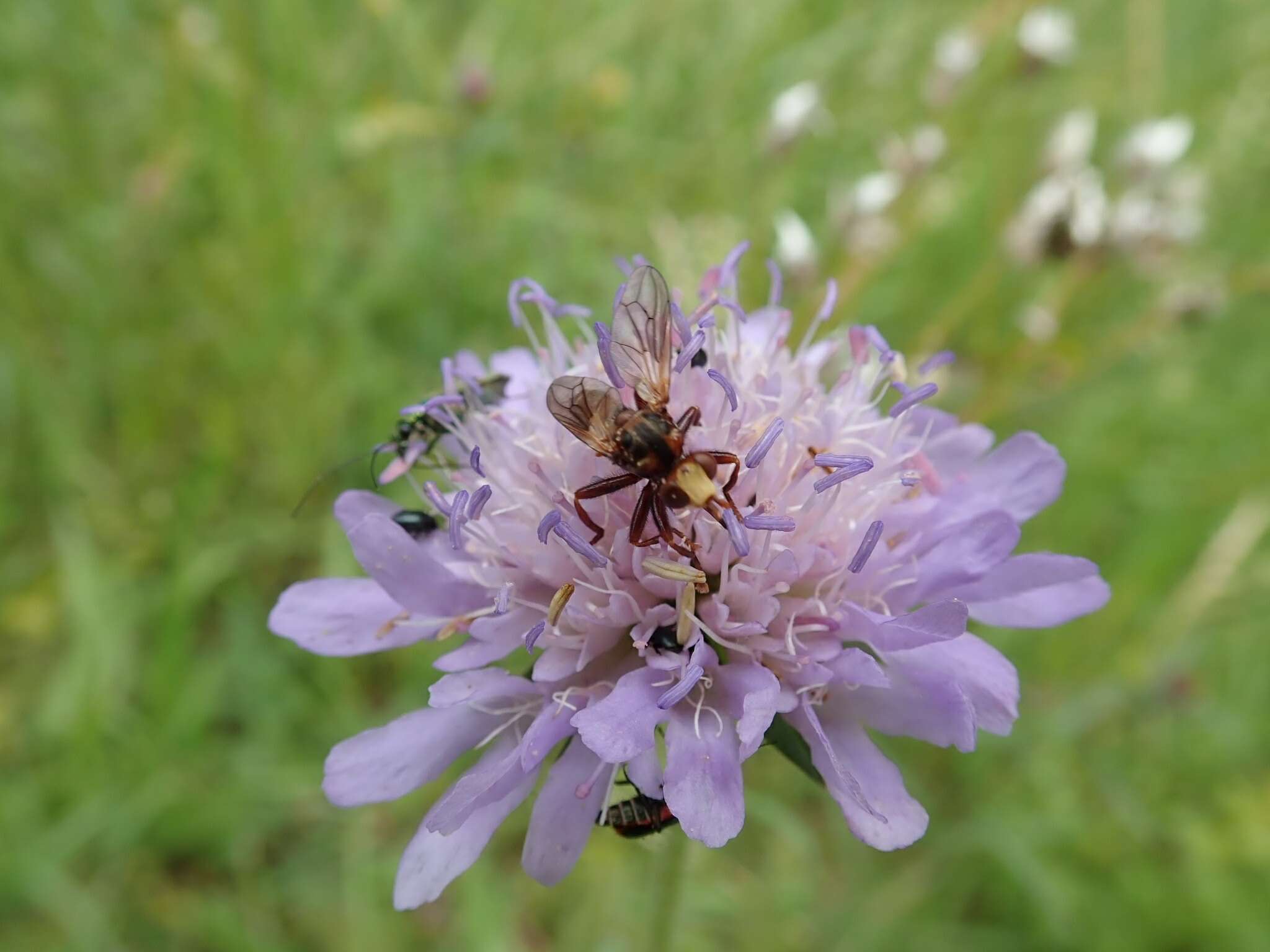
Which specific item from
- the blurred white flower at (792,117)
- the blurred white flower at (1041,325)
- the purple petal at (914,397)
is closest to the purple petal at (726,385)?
the purple petal at (914,397)

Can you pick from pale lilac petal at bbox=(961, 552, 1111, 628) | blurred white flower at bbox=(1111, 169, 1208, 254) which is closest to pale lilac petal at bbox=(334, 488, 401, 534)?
pale lilac petal at bbox=(961, 552, 1111, 628)

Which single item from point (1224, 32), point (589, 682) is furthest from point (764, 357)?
point (1224, 32)

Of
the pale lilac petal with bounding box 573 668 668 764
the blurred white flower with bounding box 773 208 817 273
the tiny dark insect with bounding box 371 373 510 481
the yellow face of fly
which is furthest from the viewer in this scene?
the blurred white flower with bounding box 773 208 817 273

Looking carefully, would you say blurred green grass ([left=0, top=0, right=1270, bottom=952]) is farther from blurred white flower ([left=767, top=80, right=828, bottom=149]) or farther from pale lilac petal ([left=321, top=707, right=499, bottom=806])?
pale lilac petal ([left=321, top=707, right=499, bottom=806])

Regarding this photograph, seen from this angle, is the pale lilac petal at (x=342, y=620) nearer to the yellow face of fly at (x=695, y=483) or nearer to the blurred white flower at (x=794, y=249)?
the yellow face of fly at (x=695, y=483)

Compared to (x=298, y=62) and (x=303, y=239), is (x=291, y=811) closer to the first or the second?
(x=303, y=239)
